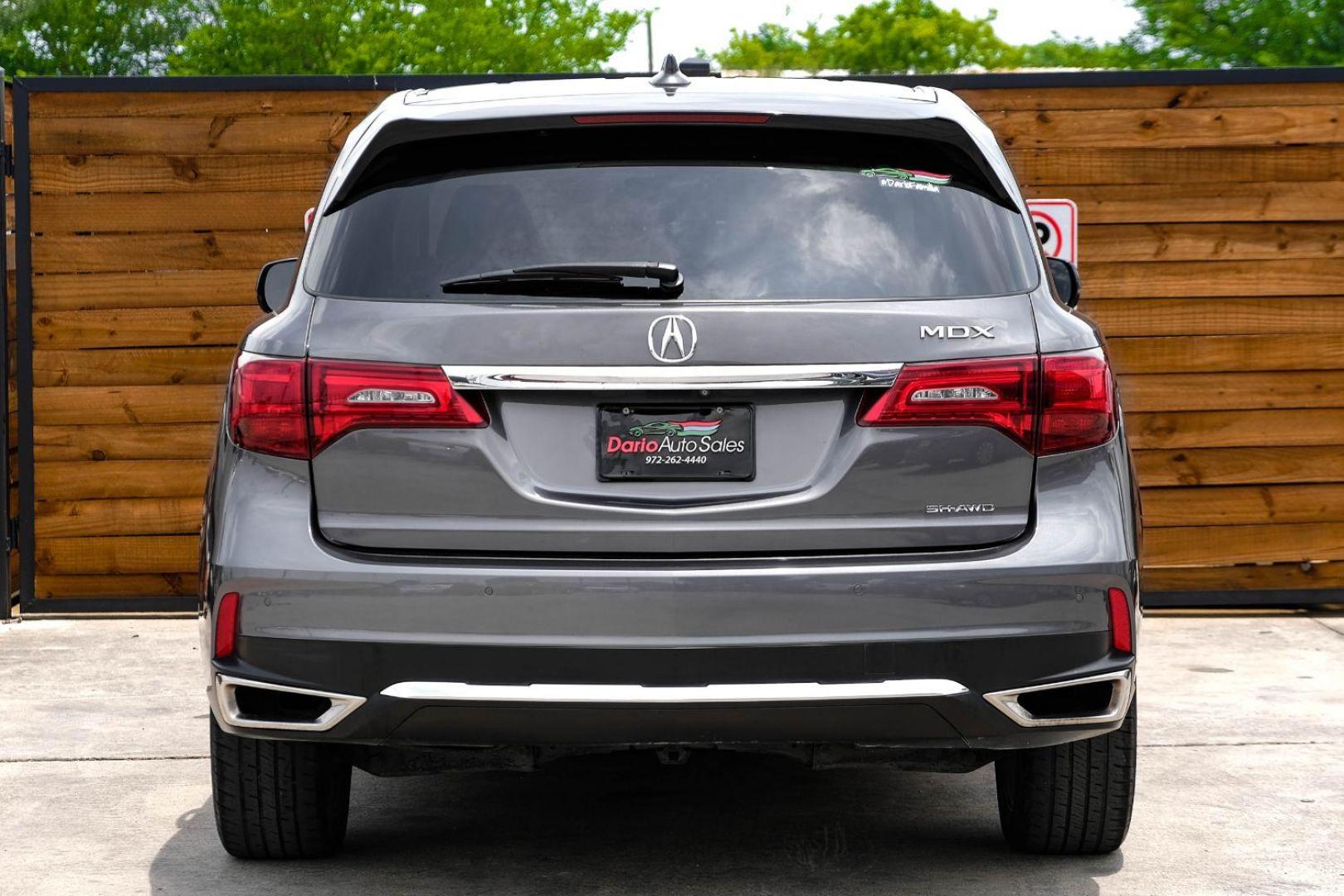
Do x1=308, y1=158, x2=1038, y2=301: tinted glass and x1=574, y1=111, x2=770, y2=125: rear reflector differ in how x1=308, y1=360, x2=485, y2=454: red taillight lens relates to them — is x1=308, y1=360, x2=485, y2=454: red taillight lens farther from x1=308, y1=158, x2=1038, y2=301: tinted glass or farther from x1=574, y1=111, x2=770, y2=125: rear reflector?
x1=574, y1=111, x2=770, y2=125: rear reflector

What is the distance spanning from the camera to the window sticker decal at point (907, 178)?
13.0 feet

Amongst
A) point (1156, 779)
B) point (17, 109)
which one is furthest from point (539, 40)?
point (1156, 779)

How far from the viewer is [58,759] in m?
5.82

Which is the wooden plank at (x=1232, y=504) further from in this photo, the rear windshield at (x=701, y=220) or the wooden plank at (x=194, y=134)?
the rear windshield at (x=701, y=220)

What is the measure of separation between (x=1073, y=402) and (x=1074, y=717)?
65cm

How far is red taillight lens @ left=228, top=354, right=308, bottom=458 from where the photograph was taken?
3.74 metres

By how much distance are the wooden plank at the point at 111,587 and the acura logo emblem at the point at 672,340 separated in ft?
18.1

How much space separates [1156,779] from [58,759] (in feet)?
11.1

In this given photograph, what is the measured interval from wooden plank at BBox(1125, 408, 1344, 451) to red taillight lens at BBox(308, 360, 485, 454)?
5451 millimetres

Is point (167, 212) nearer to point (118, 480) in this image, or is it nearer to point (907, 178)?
point (118, 480)

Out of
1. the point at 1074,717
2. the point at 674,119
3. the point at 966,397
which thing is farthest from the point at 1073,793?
the point at 674,119

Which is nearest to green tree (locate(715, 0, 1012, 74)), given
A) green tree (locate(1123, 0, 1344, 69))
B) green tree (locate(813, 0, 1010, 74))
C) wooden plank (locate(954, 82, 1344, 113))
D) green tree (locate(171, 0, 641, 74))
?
green tree (locate(813, 0, 1010, 74))

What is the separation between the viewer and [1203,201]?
8.48m

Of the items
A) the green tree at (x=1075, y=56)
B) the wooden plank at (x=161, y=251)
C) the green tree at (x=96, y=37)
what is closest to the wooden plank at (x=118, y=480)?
the wooden plank at (x=161, y=251)
